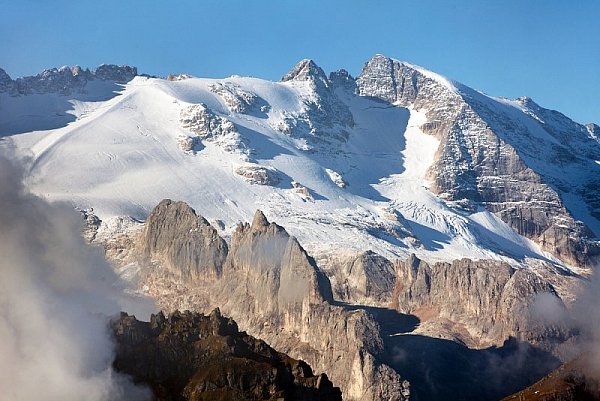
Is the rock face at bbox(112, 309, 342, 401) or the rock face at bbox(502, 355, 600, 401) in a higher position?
the rock face at bbox(502, 355, 600, 401)

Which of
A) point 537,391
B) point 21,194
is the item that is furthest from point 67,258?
point 537,391

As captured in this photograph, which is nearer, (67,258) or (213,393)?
(213,393)

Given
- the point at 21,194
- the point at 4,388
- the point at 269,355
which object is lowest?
the point at 4,388

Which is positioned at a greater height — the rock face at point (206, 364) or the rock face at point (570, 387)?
the rock face at point (570, 387)

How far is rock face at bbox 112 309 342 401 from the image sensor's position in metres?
154

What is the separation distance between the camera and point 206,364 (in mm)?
161000

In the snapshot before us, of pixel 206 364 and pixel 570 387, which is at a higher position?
pixel 570 387

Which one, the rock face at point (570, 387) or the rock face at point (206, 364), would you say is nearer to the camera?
the rock face at point (206, 364)

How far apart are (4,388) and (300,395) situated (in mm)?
40614

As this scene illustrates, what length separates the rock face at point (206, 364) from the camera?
153625 mm

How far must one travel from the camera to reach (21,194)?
169m

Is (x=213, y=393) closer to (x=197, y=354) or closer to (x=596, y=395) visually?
(x=197, y=354)

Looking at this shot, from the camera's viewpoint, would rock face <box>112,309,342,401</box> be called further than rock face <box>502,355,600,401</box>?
No

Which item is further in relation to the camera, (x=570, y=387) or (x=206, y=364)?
A: (x=570, y=387)
